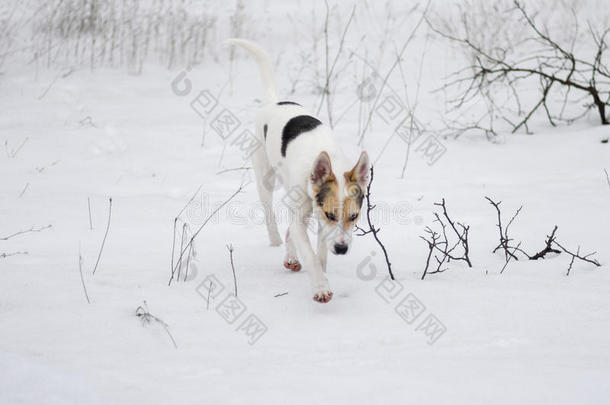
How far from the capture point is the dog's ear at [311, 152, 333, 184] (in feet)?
8.77

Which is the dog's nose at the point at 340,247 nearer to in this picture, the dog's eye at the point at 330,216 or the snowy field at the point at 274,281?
the dog's eye at the point at 330,216

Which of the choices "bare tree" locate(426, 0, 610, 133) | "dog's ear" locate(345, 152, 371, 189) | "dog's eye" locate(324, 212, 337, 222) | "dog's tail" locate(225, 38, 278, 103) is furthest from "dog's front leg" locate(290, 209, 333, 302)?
"bare tree" locate(426, 0, 610, 133)

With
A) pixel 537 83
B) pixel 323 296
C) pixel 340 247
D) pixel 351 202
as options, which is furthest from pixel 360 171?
pixel 537 83

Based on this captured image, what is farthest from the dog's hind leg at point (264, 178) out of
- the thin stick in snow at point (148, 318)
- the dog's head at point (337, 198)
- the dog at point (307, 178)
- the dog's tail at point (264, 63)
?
the thin stick in snow at point (148, 318)

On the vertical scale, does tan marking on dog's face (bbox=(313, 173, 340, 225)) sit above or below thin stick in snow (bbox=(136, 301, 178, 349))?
above

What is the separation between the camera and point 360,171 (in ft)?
9.05

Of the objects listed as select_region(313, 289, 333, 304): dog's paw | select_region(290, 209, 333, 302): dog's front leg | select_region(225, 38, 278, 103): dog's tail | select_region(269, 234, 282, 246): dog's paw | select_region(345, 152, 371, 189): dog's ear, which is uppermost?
select_region(225, 38, 278, 103): dog's tail

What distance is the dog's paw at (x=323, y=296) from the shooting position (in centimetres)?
264

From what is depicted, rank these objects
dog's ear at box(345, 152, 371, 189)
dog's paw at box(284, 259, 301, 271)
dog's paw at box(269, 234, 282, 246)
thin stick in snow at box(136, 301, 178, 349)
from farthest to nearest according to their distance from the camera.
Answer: dog's paw at box(269, 234, 282, 246) → dog's paw at box(284, 259, 301, 271) → dog's ear at box(345, 152, 371, 189) → thin stick in snow at box(136, 301, 178, 349)

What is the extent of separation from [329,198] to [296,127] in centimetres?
85

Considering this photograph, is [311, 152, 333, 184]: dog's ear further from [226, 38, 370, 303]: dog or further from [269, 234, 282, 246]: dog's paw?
[269, 234, 282, 246]: dog's paw

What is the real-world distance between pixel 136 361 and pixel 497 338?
5.02ft

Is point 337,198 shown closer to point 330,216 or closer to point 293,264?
point 330,216

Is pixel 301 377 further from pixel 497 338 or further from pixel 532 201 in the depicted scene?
pixel 532 201
